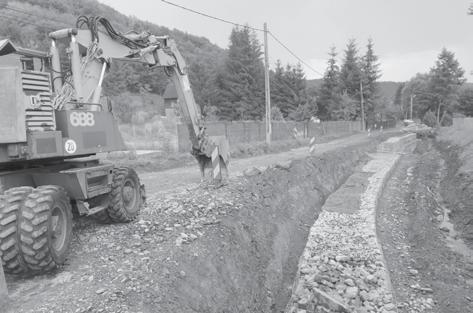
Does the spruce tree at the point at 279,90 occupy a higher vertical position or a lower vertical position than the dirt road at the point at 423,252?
higher

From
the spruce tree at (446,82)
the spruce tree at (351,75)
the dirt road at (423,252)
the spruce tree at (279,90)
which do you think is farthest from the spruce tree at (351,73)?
the dirt road at (423,252)

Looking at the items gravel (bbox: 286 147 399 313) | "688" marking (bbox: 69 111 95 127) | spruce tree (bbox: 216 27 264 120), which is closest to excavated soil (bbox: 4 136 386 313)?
gravel (bbox: 286 147 399 313)

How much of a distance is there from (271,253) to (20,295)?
16.7 ft

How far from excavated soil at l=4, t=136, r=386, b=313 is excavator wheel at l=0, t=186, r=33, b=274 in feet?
1.07

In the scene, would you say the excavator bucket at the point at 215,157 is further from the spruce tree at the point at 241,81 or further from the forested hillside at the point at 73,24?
the spruce tree at the point at 241,81

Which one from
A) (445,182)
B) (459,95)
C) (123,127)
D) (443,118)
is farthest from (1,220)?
(459,95)

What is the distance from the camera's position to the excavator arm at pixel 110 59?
6.00 m

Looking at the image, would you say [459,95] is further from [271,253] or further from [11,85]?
[11,85]

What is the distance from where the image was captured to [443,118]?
66.2 metres

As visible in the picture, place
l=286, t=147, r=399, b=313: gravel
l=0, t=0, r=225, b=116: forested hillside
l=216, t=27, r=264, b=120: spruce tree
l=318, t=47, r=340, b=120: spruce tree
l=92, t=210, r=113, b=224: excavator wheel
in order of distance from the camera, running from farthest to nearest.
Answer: l=318, t=47, r=340, b=120: spruce tree < l=216, t=27, r=264, b=120: spruce tree < l=0, t=0, r=225, b=116: forested hillside < l=92, t=210, r=113, b=224: excavator wheel < l=286, t=147, r=399, b=313: gravel

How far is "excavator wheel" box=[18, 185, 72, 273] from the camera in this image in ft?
15.0

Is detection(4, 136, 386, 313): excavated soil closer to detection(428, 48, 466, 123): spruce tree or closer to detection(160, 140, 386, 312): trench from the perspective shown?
detection(160, 140, 386, 312): trench

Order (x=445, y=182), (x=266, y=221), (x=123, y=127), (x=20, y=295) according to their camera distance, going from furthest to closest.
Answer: (x=123, y=127)
(x=445, y=182)
(x=266, y=221)
(x=20, y=295)

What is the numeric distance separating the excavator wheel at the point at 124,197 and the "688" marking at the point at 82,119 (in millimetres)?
1195
